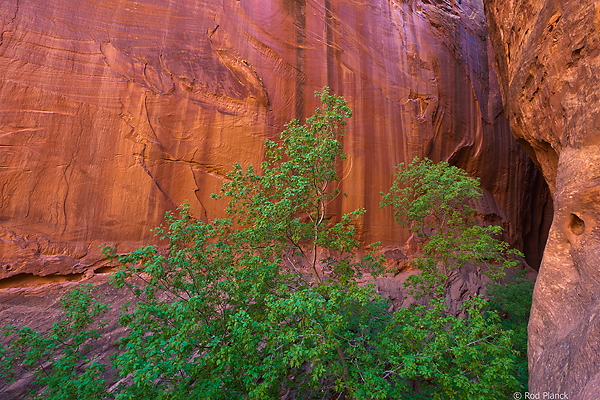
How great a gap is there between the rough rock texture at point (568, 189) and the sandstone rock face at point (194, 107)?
773 cm

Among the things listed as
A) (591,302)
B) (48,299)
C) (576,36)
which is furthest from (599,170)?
(48,299)

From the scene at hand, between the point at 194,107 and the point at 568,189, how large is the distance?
12.6 meters

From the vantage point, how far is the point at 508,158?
1864 centimetres

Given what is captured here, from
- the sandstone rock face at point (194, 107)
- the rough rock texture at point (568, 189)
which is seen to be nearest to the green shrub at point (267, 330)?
the rough rock texture at point (568, 189)

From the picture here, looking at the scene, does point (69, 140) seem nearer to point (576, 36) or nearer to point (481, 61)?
point (576, 36)

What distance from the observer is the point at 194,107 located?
13.1 m

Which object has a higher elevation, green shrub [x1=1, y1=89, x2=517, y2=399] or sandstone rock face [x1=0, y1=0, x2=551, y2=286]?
sandstone rock face [x1=0, y1=0, x2=551, y2=286]

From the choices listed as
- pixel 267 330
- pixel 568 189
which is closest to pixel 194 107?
pixel 267 330

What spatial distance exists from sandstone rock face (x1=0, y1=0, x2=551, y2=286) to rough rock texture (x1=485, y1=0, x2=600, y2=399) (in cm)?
773

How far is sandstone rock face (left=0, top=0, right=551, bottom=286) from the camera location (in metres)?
10.9

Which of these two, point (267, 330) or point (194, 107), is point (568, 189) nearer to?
point (267, 330)

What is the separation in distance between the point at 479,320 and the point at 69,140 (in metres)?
14.0

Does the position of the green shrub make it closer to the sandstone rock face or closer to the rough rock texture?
the rough rock texture

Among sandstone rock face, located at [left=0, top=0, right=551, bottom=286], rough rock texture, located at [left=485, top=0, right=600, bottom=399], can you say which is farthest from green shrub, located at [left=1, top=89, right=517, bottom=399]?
sandstone rock face, located at [left=0, top=0, right=551, bottom=286]
